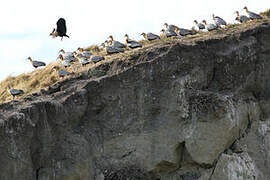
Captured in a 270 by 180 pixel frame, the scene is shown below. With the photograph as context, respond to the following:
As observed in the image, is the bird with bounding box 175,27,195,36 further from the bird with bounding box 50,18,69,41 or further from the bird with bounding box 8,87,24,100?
the bird with bounding box 8,87,24,100

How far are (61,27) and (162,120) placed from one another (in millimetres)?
6216

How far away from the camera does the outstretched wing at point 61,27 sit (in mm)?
22641

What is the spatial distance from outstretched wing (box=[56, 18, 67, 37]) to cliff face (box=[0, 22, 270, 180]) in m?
4.07

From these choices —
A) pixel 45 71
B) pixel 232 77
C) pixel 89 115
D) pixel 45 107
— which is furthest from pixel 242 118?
pixel 45 71

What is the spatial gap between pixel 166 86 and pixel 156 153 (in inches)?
78.2

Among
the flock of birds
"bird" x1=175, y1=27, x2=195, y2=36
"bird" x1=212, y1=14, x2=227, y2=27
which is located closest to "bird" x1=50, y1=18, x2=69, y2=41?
the flock of birds

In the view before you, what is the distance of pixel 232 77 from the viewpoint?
19.5 m

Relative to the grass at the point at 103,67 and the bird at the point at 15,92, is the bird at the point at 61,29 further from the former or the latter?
the bird at the point at 15,92

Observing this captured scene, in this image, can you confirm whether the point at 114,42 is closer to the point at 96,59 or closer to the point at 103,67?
the point at 96,59

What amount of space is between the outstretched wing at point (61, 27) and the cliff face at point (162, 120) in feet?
13.3

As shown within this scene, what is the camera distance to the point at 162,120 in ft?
60.8

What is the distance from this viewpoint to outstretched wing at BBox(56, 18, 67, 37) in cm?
2264

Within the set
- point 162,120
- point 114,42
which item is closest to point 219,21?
point 114,42

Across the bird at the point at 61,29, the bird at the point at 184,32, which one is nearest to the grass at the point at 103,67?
the bird at the point at 184,32
